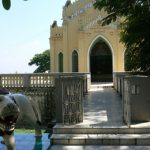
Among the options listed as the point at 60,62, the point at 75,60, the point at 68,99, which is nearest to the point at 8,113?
the point at 68,99

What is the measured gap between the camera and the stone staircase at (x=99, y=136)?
9791 millimetres

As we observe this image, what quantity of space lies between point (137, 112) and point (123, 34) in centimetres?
503

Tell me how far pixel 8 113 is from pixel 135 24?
32.8ft

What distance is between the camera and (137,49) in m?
15.8

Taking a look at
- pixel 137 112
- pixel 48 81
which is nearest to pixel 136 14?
pixel 137 112

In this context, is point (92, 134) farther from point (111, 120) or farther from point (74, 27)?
point (74, 27)

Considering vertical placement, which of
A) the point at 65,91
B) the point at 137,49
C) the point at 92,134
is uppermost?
the point at 137,49

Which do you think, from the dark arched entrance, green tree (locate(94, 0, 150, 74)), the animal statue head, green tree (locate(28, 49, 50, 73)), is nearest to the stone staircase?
the animal statue head

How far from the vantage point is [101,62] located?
32.3 meters

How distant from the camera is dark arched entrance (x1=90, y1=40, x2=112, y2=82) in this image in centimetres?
3231

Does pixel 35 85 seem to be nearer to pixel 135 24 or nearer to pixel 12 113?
pixel 135 24

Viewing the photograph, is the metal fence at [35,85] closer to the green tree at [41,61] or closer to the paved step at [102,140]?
the paved step at [102,140]

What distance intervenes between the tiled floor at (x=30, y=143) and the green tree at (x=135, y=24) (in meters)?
6.23

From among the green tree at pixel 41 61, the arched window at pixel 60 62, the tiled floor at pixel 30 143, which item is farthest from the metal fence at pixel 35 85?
the green tree at pixel 41 61
